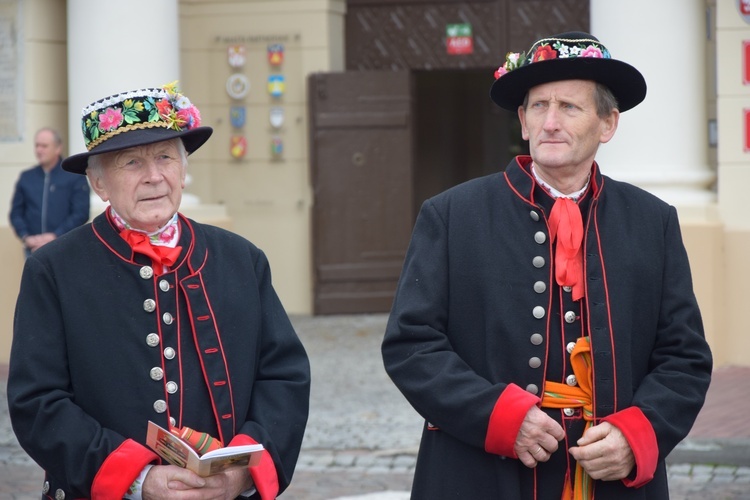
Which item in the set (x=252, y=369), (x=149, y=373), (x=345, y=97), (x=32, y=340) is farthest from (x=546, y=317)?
(x=345, y=97)

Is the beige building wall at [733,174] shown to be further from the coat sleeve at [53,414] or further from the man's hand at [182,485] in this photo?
the coat sleeve at [53,414]

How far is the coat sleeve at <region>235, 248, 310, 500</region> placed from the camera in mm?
2877

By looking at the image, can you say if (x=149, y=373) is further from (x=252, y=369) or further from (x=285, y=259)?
(x=285, y=259)

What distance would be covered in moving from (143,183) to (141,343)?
36cm

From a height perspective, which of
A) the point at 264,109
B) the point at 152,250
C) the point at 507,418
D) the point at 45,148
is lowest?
the point at 507,418

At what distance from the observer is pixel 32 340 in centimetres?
280

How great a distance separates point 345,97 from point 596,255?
7579 millimetres

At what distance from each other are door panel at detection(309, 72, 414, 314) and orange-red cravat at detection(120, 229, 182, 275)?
7554 mm

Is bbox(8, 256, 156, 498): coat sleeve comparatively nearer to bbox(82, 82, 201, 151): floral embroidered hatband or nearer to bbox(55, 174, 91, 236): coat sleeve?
bbox(82, 82, 201, 151): floral embroidered hatband

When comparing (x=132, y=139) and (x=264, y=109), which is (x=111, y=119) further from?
(x=264, y=109)

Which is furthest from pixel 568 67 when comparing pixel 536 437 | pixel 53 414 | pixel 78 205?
pixel 78 205

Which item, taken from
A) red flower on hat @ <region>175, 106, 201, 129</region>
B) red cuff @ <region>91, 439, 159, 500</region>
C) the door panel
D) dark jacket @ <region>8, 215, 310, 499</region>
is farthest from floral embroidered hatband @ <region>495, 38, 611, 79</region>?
the door panel

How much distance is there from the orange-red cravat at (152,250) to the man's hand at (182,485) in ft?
1.50

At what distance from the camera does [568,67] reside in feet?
9.58
